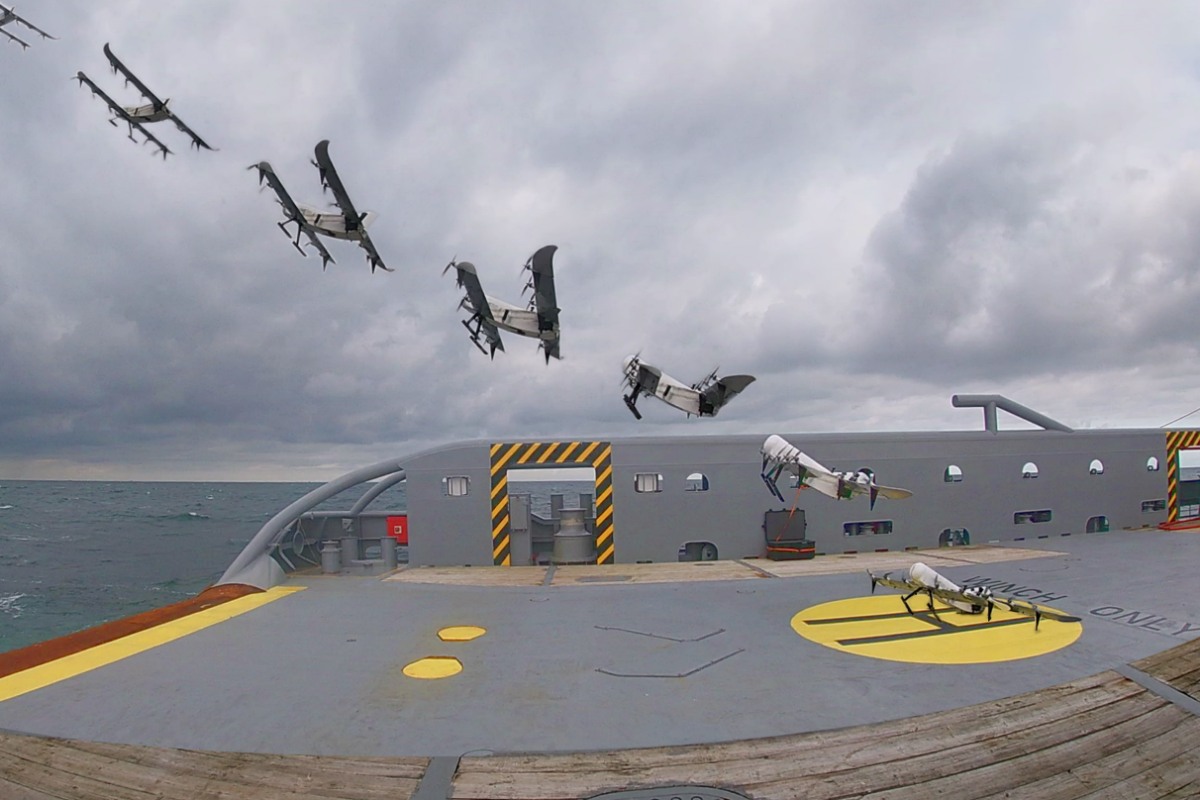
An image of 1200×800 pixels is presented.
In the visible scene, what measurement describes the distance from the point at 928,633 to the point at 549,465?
364 inches

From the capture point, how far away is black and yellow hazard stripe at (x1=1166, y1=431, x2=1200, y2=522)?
20.5 m

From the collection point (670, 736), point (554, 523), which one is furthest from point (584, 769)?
point (554, 523)

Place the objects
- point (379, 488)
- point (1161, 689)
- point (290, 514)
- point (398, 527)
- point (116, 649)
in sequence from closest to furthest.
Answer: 1. point (1161, 689)
2. point (116, 649)
3. point (290, 514)
4. point (398, 527)
5. point (379, 488)

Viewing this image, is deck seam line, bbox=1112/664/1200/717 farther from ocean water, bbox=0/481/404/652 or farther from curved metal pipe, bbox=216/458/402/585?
ocean water, bbox=0/481/404/652

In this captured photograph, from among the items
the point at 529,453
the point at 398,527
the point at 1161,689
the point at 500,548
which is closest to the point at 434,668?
the point at 1161,689

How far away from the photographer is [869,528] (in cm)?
1680

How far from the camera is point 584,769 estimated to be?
505 cm

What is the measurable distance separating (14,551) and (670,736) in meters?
53.8

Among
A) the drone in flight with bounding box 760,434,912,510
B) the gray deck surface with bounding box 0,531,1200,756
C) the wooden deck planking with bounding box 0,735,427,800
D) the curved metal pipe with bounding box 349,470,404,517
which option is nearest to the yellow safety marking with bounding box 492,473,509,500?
the curved metal pipe with bounding box 349,470,404,517

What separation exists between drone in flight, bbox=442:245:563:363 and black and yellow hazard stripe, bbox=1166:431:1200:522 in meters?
20.9

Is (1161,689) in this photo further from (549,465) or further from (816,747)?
(549,465)

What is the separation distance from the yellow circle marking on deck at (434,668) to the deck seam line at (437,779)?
2.14 m

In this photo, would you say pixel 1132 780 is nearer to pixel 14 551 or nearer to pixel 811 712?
pixel 811 712

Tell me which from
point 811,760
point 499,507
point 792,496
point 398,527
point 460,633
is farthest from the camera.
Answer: point 398,527
